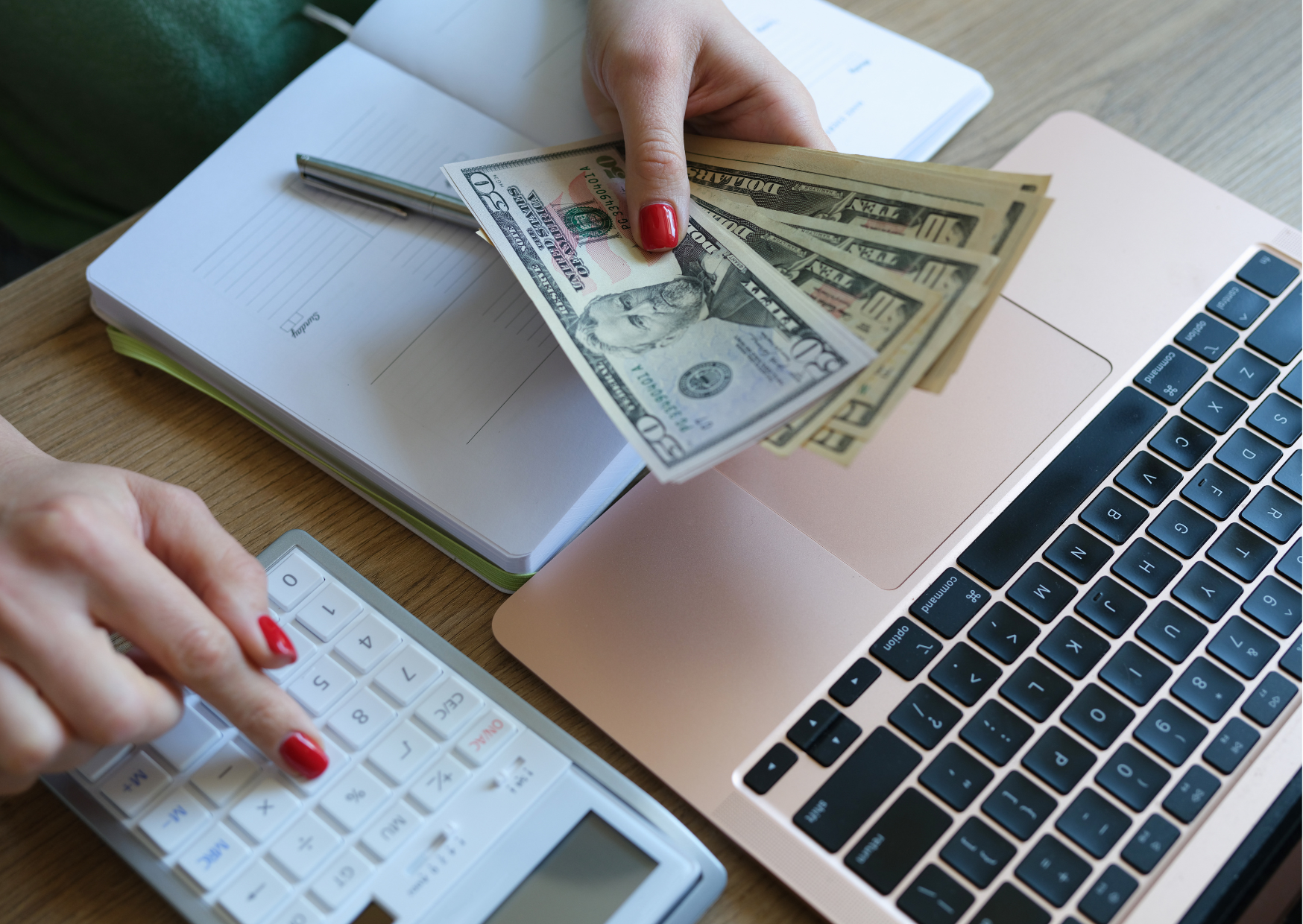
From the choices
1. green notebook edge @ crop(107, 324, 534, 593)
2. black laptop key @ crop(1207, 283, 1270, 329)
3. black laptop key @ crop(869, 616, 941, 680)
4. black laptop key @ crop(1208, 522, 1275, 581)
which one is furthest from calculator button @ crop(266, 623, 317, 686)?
black laptop key @ crop(1207, 283, 1270, 329)

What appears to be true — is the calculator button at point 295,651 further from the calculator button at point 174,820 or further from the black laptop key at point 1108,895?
the black laptop key at point 1108,895

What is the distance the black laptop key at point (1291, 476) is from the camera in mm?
556

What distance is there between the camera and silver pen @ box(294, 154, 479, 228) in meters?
0.65

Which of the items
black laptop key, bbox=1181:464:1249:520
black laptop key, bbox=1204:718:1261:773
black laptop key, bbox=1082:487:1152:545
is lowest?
black laptop key, bbox=1204:718:1261:773

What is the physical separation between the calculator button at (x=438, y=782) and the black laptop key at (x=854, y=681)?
0.20 m

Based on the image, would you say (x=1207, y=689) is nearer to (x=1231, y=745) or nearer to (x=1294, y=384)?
(x=1231, y=745)

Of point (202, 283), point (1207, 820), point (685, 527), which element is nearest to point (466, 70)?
point (202, 283)

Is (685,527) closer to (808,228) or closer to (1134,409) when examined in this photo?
(808,228)

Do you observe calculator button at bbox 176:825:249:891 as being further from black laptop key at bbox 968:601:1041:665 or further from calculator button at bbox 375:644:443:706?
black laptop key at bbox 968:601:1041:665

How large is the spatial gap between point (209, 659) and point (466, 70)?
52 cm

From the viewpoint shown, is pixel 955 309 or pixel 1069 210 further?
pixel 1069 210

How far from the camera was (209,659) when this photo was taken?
0.43m

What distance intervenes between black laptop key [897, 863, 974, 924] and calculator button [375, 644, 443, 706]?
267 mm

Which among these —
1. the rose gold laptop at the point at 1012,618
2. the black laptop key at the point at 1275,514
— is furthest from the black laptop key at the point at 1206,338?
the black laptop key at the point at 1275,514
